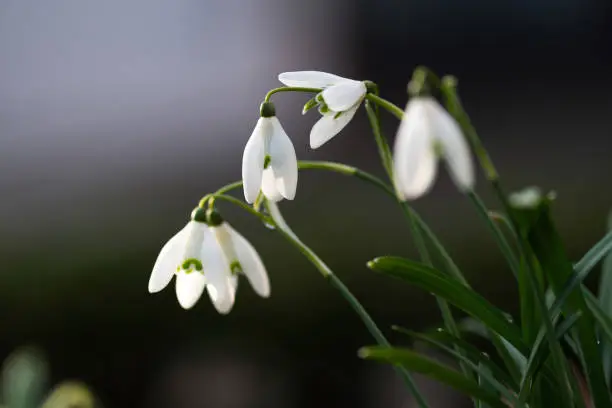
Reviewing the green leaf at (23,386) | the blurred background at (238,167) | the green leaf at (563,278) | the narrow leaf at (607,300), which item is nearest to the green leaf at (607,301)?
the narrow leaf at (607,300)

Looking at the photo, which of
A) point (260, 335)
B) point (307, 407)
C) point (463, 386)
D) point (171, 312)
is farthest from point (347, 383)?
point (463, 386)

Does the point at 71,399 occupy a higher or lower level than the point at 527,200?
lower

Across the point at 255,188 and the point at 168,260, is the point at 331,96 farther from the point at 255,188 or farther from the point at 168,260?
the point at 168,260

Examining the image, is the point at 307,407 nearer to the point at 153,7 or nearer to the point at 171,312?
the point at 171,312

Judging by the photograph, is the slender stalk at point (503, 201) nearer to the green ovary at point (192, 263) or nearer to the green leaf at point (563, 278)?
the green leaf at point (563, 278)

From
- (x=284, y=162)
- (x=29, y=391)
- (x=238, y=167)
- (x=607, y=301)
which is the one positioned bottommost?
(x=238, y=167)

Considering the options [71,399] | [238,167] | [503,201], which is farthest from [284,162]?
[238,167]
